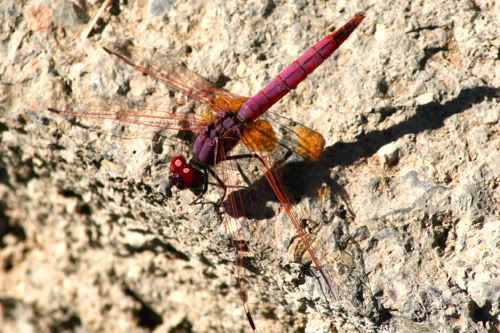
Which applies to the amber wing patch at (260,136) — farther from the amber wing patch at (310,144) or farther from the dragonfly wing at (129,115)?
the dragonfly wing at (129,115)

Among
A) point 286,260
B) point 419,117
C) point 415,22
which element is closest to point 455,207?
point 419,117

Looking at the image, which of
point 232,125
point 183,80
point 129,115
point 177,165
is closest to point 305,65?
point 232,125

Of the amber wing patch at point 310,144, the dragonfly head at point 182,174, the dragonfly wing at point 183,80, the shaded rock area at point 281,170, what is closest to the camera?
the shaded rock area at point 281,170

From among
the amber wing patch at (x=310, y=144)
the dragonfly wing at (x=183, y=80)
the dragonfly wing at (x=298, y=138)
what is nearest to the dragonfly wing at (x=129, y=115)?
the dragonfly wing at (x=183, y=80)

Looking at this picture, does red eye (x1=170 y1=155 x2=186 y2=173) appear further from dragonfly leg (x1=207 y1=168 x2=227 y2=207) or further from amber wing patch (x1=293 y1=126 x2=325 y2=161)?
amber wing patch (x1=293 y1=126 x2=325 y2=161)

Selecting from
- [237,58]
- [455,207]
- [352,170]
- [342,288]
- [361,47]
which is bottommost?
[342,288]

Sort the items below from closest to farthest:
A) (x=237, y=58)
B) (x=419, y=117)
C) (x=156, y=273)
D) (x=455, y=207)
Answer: (x=455, y=207) < (x=419, y=117) < (x=237, y=58) < (x=156, y=273)

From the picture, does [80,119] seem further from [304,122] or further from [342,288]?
[342,288]
